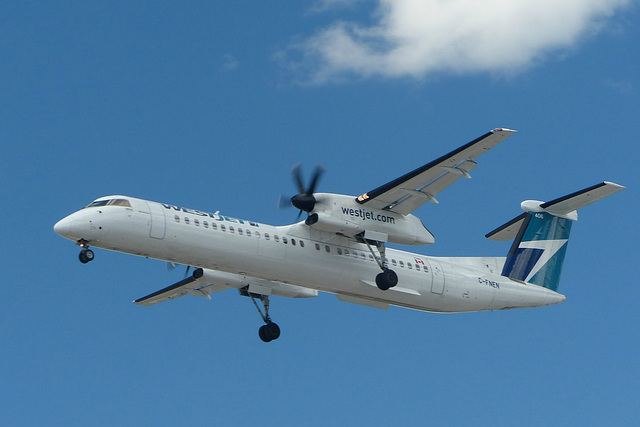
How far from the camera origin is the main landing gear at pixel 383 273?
67.3 feet

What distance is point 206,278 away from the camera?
21.8 m

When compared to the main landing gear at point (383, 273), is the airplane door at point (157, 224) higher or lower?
lower

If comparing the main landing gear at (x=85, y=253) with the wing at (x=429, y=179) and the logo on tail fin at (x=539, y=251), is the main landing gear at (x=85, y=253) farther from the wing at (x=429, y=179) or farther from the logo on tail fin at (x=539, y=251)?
the logo on tail fin at (x=539, y=251)

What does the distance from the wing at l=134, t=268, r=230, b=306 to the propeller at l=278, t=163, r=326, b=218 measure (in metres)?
3.35

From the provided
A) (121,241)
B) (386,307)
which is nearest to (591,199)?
(386,307)

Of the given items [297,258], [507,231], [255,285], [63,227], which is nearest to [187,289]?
[255,285]

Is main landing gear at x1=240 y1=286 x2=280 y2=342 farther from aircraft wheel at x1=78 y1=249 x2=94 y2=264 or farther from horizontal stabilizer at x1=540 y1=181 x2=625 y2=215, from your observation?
horizontal stabilizer at x1=540 y1=181 x2=625 y2=215

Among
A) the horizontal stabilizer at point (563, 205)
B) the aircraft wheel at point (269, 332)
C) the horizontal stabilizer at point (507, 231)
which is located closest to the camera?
the horizontal stabilizer at point (563, 205)

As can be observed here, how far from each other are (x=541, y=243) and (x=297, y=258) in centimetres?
778

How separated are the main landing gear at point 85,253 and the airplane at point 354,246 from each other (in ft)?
0.07

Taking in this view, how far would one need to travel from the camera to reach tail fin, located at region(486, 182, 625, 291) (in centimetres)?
2344

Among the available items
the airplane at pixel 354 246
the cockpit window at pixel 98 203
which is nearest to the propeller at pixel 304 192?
the airplane at pixel 354 246

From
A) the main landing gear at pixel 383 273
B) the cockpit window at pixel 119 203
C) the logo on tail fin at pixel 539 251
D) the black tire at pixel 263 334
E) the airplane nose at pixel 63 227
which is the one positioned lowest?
the black tire at pixel 263 334

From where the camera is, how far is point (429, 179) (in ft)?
65.8
